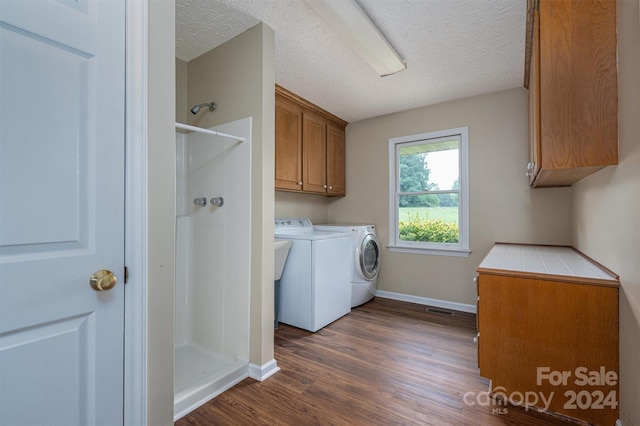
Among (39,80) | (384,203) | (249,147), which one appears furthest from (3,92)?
(384,203)

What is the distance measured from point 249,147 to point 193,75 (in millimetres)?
999

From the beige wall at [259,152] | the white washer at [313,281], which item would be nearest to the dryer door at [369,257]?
the white washer at [313,281]

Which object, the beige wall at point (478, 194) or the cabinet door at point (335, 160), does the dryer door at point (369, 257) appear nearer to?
the beige wall at point (478, 194)

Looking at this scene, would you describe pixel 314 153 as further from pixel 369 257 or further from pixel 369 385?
pixel 369 385

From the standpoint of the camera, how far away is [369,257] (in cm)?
343

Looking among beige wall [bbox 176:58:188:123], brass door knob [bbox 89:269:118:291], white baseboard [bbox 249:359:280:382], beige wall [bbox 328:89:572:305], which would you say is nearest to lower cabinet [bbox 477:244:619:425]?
beige wall [bbox 328:89:572:305]

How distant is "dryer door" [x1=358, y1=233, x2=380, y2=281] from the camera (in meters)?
3.23

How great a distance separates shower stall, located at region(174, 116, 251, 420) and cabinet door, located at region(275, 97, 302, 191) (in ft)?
2.64

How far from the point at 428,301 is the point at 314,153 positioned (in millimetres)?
2215

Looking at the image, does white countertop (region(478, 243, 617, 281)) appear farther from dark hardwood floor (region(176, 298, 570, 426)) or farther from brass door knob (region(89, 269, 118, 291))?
brass door knob (region(89, 269, 118, 291))

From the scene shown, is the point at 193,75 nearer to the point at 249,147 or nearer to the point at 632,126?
the point at 249,147

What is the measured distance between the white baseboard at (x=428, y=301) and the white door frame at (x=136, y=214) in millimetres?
2986

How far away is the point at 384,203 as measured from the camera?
3648mm

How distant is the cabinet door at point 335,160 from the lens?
366 centimetres
